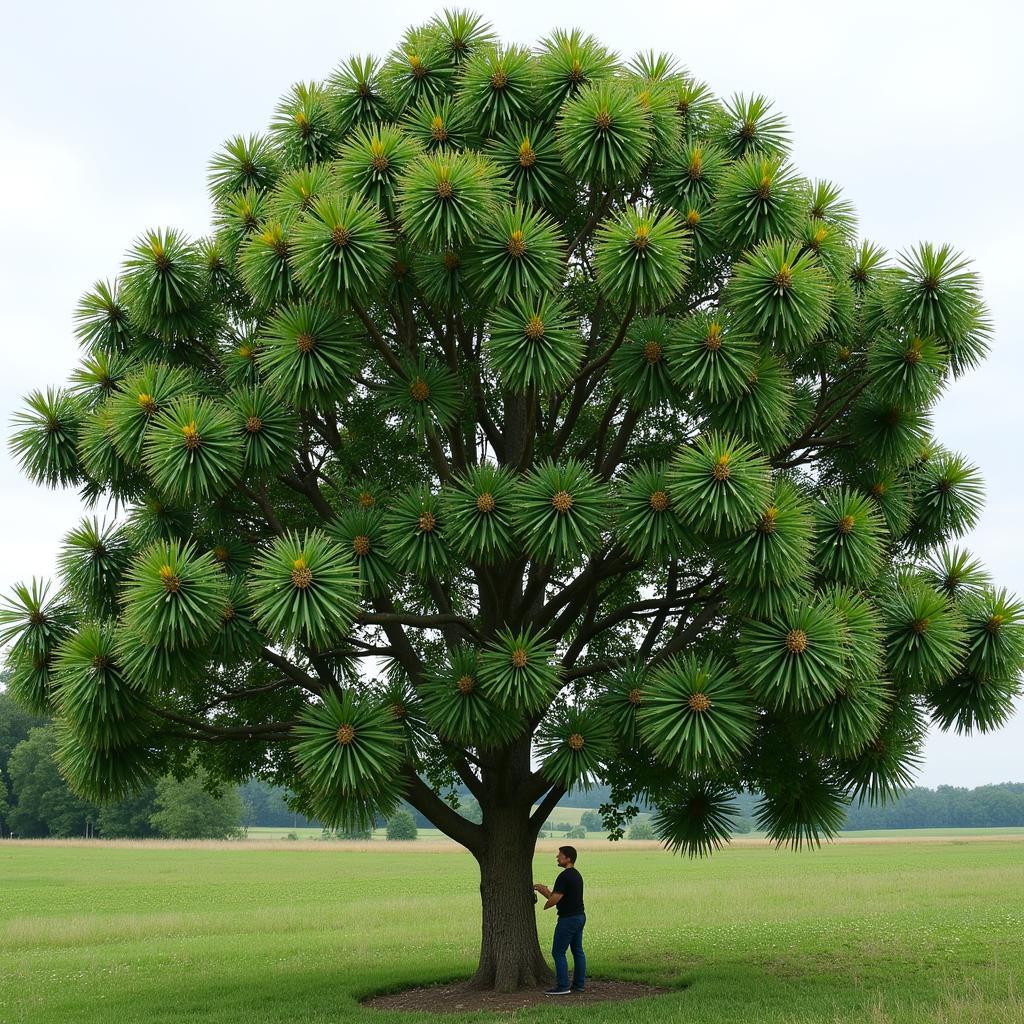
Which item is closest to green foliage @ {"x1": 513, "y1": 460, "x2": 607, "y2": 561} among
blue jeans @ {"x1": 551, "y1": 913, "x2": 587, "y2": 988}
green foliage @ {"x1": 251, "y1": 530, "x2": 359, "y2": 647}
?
green foliage @ {"x1": 251, "y1": 530, "x2": 359, "y2": 647}

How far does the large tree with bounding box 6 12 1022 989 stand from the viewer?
11.2 meters

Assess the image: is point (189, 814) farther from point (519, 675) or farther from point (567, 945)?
point (519, 675)

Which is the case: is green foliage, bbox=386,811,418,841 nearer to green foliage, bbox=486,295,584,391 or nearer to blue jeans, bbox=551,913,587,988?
blue jeans, bbox=551,913,587,988

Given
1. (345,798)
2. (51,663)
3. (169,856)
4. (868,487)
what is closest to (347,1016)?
(345,798)

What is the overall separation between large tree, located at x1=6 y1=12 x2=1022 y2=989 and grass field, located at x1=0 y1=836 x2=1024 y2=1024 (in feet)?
8.34

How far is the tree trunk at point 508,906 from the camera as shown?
49.2 feet

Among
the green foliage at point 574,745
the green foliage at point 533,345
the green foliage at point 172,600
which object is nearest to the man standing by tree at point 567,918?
the green foliage at point 574,745

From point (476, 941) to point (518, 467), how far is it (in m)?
13.3

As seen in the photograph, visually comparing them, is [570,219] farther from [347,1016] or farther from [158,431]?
[347,1016]

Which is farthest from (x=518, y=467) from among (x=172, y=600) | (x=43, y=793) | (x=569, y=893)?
(x=43, y=793)

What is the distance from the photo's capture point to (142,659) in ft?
36.7

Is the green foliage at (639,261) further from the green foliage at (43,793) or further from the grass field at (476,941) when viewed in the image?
the green foliage at (43,793)

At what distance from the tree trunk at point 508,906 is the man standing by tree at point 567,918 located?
1.57 ft

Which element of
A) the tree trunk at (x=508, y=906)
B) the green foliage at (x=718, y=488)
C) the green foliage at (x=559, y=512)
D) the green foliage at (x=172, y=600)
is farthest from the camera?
the tree trunk at (x=508, y=906)
